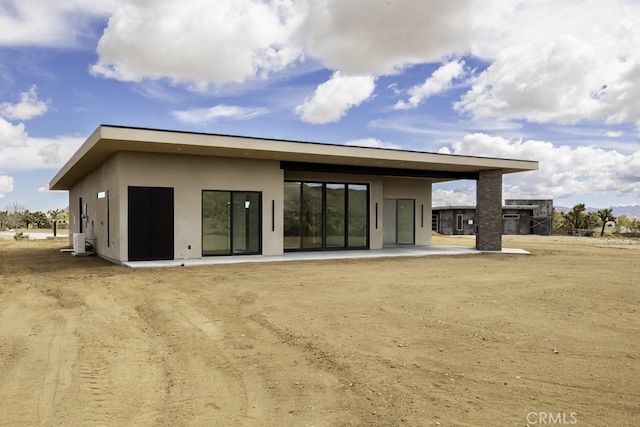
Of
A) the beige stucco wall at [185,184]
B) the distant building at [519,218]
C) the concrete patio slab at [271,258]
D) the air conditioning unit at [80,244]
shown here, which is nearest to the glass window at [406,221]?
the concrete patio slab at [271,258]

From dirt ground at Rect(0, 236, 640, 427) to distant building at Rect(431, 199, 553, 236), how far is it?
27.2 meters

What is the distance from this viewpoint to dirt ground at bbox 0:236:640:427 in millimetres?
3307

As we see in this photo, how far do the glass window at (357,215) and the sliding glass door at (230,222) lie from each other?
394 cm

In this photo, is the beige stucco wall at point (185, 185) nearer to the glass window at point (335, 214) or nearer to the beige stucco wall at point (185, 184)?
the beige stucco wall at point (185, 184)

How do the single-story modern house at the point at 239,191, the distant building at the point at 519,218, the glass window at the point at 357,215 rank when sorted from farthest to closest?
the distant building at the point at 519,218 → the glass window at the point at 357,215 → the single-story modern house at the point at 239,191

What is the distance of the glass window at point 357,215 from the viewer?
55.2 ft

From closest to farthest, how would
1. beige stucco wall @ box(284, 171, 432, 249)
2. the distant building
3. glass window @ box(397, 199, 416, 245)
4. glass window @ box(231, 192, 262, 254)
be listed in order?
glass window @ box(231, 192, 262, 254), beige stucco wall @ box(284, 171, 432, 249), glass window @ box(397, 199, 416, 245), the distant building

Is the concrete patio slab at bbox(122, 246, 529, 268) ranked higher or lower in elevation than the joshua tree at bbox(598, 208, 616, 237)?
lower

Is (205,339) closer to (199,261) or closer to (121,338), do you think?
(121,338)

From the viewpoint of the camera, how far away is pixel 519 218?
116ft

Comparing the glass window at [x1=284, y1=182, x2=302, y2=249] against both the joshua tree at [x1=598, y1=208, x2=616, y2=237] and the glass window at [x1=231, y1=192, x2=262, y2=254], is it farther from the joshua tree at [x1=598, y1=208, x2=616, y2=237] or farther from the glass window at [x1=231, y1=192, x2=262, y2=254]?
the joshua tree at [x1=598, y1=208, x2=616, y2=237]

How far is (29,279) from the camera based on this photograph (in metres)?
9.87

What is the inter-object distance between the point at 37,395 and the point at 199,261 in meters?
9.10

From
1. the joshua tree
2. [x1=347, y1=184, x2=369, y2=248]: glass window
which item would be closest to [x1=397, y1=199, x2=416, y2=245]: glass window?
[x1=347, y1=184, x2=369, y2=248]: glass window
